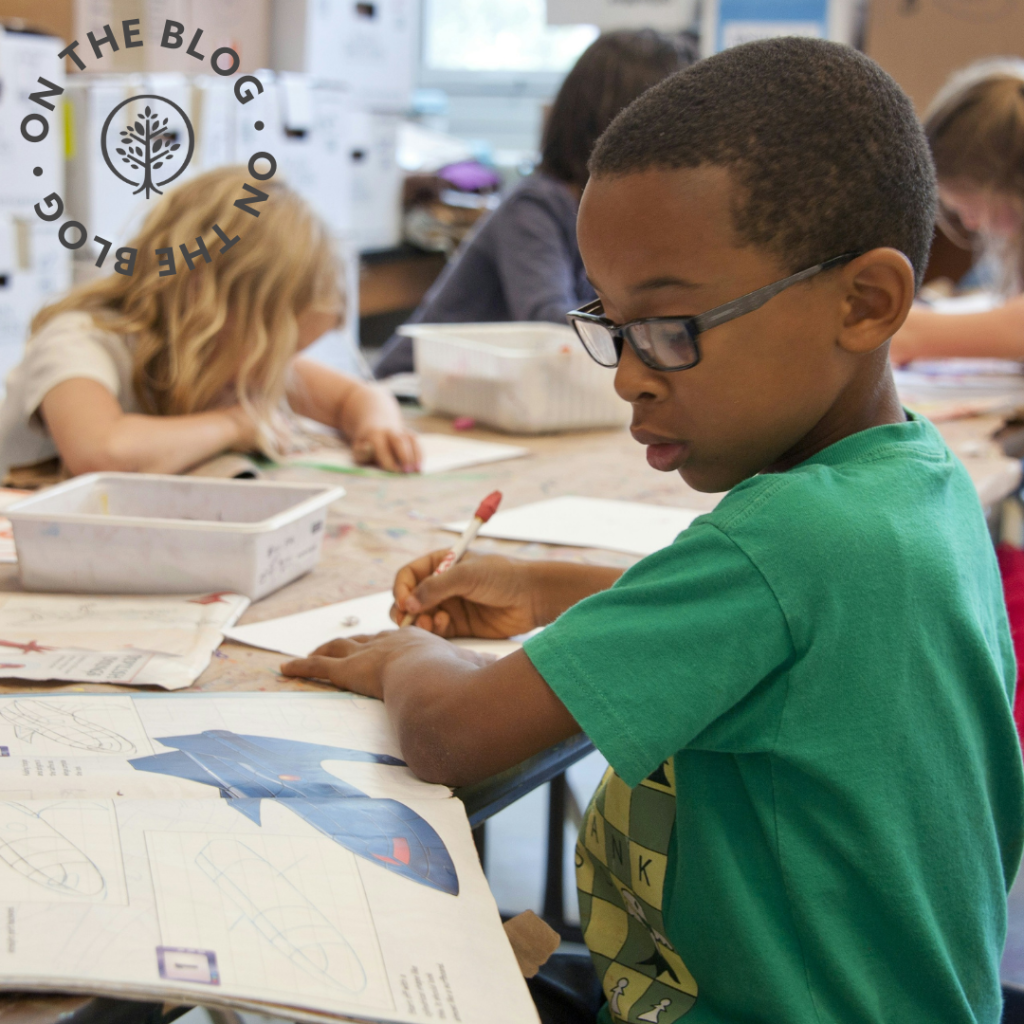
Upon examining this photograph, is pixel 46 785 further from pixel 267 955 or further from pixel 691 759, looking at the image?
pixel 691 759

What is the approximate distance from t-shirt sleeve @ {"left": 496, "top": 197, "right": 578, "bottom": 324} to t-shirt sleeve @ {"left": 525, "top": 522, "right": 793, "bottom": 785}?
1.45 meters

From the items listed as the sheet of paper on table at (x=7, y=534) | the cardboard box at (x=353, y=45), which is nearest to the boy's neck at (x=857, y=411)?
the sheet of paper on table at (x=7, y=534)

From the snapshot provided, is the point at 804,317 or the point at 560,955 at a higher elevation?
the point at 804,317

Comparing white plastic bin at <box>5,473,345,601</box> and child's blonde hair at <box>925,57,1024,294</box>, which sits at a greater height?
child's blonde hair at <box>925,57,1024,294</box>

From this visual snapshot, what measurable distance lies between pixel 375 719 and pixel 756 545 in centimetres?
28

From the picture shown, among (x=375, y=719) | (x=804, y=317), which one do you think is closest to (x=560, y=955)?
(x=375, y=719)

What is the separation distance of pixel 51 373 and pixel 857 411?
3.42 feet

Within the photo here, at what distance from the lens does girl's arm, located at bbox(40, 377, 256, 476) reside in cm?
130

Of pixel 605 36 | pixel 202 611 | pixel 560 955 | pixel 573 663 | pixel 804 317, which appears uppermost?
pixel 605 36

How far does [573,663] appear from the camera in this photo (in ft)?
1.90

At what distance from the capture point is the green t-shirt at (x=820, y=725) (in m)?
0.56

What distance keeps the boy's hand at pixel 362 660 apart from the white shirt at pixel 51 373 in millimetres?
733

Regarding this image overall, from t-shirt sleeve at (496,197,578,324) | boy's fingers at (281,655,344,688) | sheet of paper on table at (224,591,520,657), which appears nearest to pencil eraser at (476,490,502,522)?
sheet of paper on table at (224,591,520,657)

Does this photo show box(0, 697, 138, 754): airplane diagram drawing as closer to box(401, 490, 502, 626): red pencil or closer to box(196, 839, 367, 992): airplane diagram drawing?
box(196, 839, 367, 992): airplane diagram drawing
